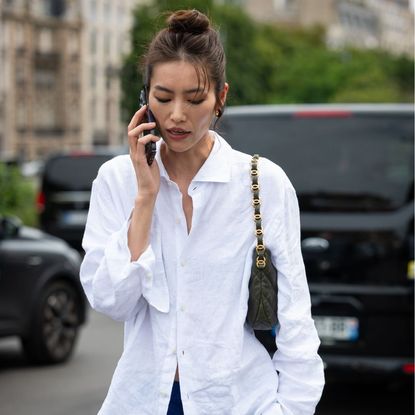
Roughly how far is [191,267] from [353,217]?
430cm

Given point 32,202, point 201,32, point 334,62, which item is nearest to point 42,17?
point 334,62

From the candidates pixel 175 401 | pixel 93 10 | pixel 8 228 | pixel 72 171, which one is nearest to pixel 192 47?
pixel 175 401

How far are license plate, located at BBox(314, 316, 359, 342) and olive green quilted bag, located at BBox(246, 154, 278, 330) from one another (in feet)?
13.7

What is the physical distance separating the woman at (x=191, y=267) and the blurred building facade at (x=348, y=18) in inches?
5726

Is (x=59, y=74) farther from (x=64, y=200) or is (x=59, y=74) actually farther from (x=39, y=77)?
(x=64, y=200)

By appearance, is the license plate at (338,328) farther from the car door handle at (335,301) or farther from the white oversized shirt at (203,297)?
the white oversized shirt at (203,297)

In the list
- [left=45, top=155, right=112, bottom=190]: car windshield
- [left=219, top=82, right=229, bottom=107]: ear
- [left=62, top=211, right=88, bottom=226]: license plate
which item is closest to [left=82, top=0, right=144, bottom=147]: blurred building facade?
[left=45, top=155, right=112, bottom=190]: car windshield

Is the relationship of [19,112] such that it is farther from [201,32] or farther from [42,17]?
[201,32]

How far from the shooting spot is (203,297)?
9.86 ft

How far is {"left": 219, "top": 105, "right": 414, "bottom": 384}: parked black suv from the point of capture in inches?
278

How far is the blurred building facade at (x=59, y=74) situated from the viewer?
91.4 meters

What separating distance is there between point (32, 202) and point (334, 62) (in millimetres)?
84783

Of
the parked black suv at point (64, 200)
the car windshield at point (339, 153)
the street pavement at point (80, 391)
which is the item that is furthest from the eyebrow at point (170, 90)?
the parked black suv at point (64, 200)

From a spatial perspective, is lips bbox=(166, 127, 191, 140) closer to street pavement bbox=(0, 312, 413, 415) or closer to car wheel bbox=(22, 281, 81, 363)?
street pavement bbox=(0, 312, 413, 415)
